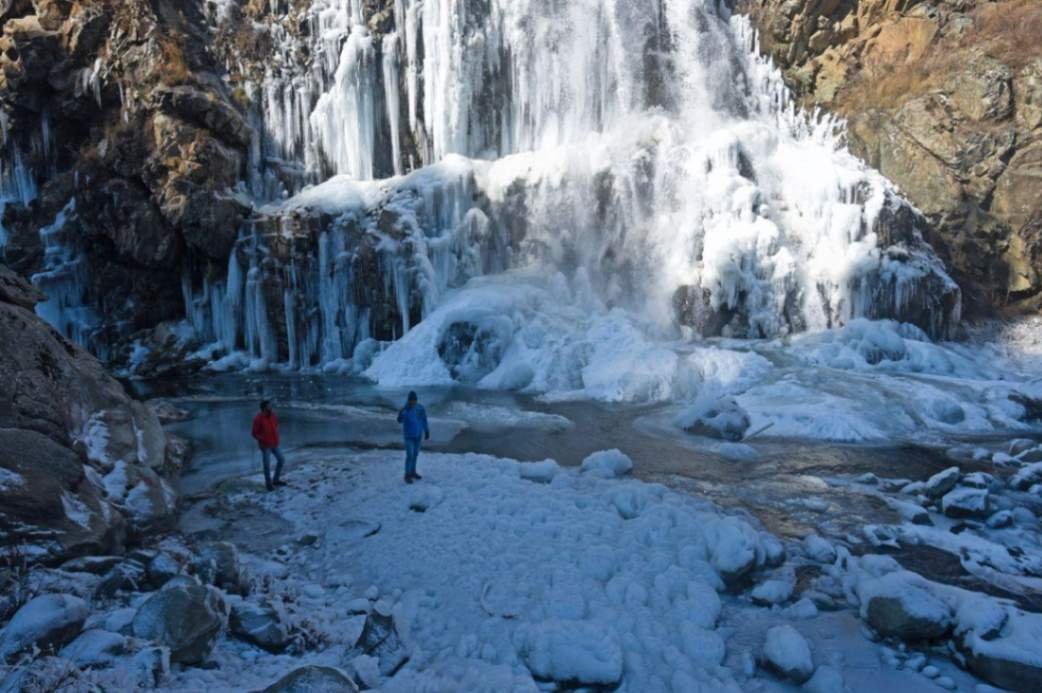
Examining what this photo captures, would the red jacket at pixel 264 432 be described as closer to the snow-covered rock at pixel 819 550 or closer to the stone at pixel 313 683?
the stone at pixel 313 683

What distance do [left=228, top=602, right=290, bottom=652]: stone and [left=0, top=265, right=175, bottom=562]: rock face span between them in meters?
1.86

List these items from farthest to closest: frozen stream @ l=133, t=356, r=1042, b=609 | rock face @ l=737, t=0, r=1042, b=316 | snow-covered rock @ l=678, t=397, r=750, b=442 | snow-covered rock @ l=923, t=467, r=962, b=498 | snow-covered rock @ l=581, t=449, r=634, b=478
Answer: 1. rock face @ l=737, t=0, r=1042, b=316
2. snow-covered rock @ l=678, t=397, r=750, b=442
3. snow-covered rock @ l=581, t=449, r=634, b=478
4. snow-covered rock @ l=923, t=467, r=962, b=498
5. frozen stream @ l=133, t=356, r=1042, b=609

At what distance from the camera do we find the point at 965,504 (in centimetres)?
830

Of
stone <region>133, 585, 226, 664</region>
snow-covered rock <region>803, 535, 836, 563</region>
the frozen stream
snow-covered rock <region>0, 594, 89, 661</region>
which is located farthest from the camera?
the frozen stream

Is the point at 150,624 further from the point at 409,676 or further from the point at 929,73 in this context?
the point at 929,73

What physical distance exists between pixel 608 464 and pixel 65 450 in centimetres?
696

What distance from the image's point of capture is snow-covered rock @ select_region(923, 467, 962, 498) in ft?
29.2

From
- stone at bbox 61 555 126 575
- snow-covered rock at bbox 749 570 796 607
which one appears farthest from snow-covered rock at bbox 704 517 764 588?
stone at bbox 61 555 126 575

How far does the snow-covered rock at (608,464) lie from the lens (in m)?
9.77

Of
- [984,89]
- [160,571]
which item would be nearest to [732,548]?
[160,571]

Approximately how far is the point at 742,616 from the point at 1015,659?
198 centimetres

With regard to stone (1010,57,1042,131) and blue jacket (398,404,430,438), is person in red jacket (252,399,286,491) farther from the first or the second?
stone (1010,57,1042,131)

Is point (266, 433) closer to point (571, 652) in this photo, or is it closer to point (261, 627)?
point (261, 627)

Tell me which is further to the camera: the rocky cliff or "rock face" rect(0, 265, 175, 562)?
the rocky cliff
